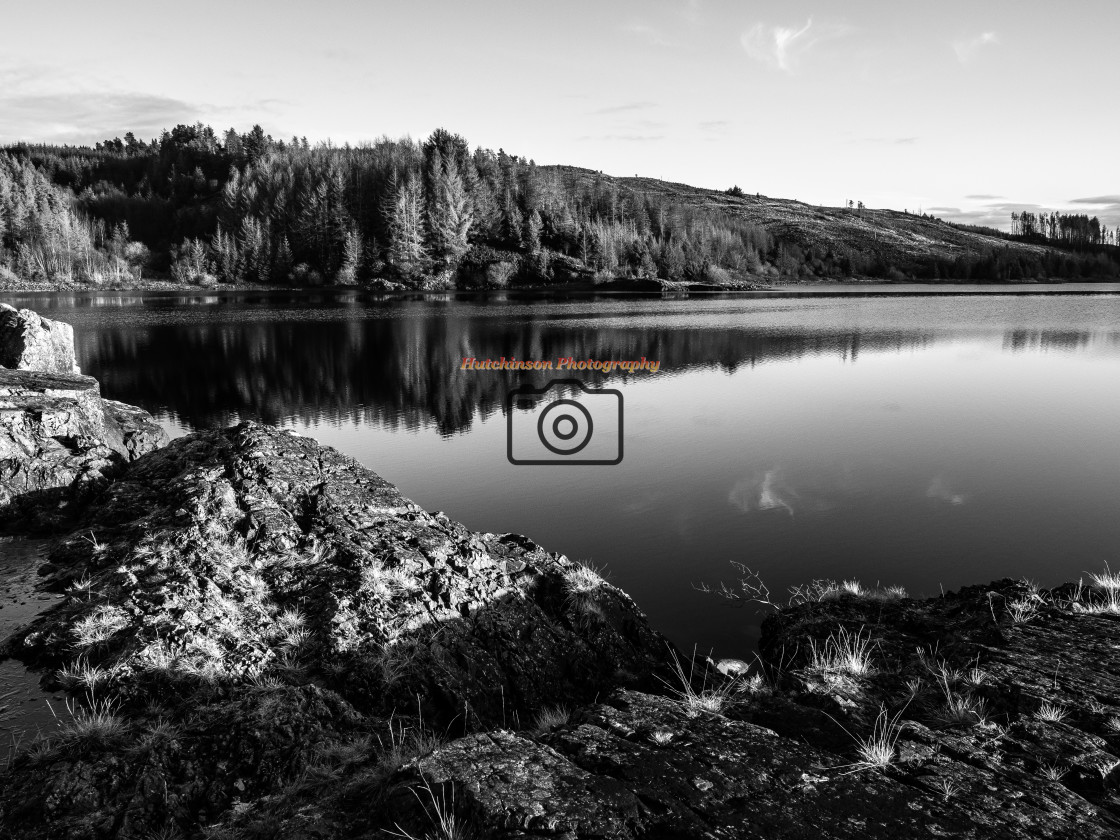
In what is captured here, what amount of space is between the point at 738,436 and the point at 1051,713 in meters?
14.4

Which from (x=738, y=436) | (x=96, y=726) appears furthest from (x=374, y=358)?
(x=96, y=726)

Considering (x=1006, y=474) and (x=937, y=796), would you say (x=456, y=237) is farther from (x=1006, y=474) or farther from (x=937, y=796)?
(x=937, y=796)

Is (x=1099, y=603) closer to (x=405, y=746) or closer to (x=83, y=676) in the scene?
(x=405, y=746)

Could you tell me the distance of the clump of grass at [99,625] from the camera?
618 centimetres

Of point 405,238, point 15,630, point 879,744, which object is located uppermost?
point 405,238

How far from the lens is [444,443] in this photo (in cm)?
1872

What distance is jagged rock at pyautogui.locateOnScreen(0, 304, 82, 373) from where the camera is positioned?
20.0m

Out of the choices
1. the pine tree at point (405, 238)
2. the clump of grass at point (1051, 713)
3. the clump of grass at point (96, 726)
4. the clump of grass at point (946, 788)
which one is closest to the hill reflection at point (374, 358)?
the clump of grass at point (96, 726)

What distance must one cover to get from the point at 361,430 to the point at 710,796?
18180 mm

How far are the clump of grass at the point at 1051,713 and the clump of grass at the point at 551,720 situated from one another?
3432 millimetres

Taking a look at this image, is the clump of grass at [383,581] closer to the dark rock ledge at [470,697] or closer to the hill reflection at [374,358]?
the dark rock ledge at [470,697]

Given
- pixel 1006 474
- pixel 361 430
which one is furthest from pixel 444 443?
pixel 1006 474

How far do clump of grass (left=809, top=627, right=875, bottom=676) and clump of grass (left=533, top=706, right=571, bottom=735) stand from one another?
2240mm

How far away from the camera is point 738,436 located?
62.9ft
